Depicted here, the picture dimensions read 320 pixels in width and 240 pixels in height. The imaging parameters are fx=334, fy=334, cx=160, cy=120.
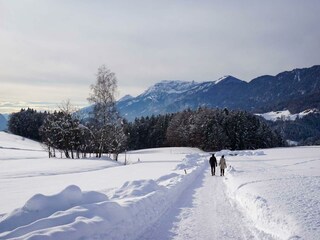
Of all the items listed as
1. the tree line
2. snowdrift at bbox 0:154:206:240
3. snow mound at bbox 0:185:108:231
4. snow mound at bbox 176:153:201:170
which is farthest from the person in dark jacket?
the tree line

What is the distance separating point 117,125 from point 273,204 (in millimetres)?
33606

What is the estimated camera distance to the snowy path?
29.9 feet

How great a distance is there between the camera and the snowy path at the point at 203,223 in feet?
29.9

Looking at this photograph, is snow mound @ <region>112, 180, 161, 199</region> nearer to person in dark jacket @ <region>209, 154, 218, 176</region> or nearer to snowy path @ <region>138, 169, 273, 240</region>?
snowy path @ <region>138, 169, 273, 240</region>

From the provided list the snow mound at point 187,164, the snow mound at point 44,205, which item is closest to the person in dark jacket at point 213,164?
the snow mound at point 187,164

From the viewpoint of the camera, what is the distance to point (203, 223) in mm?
10500

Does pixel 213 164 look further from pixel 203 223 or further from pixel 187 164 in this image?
pixel 203 223

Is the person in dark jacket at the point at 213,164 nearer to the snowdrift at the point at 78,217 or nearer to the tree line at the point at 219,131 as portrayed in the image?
the snowdrift at the point at 78,217

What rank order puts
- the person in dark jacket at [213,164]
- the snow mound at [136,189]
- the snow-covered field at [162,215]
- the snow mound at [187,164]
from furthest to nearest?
1. the snow mound at [187,164]
2. the person in dark jacket at [213,164]
3. the snow mound at [136,189]
4. the snow-covered field at [162,215]

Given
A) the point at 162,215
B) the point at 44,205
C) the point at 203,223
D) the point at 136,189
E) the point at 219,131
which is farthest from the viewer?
the point at 219,131

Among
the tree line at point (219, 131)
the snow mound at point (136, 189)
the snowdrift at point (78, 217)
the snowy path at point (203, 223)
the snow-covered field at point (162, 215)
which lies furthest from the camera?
the tree line at point (219, 131)

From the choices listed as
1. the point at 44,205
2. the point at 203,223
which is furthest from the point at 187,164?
the point at 44,205

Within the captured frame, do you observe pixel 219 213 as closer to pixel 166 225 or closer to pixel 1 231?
pixel 166 225

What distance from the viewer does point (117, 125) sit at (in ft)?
143
